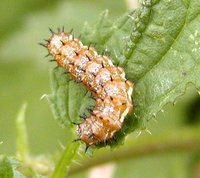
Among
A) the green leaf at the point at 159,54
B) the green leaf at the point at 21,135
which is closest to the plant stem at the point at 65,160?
the green leaf at the point at 159,54

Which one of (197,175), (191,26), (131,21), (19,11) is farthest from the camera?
(19,11)

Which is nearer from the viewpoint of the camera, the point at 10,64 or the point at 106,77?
the point at 106,77

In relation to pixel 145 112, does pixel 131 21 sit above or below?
above

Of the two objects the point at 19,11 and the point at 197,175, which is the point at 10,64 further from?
the point at 197,175

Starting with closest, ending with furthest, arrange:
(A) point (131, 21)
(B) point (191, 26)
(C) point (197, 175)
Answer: (B) point (191, 26) → (A) point (131, 21) → (C) point (197, 175)

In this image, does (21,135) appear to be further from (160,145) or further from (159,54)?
(160,145)

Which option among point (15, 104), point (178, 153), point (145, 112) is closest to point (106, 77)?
point (145, 112)

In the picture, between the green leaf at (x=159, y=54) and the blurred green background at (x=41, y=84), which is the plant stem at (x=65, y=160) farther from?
the blurred green background at (x=41, y=84)
